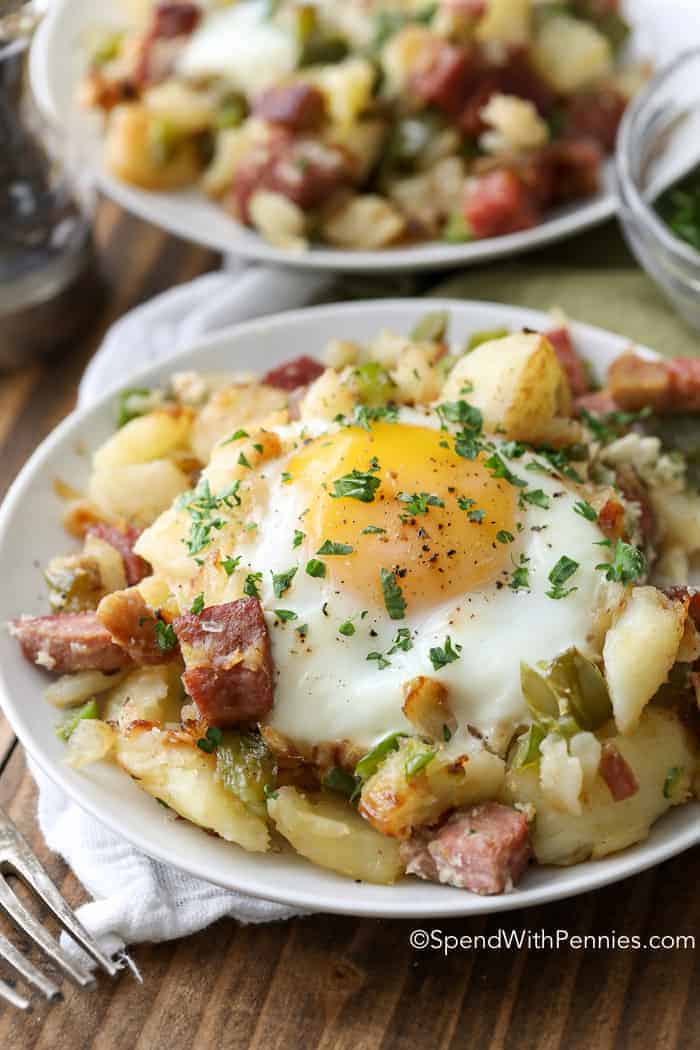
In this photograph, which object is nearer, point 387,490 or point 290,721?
point 290,721

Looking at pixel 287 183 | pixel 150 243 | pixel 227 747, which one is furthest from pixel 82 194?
pixel 227 747

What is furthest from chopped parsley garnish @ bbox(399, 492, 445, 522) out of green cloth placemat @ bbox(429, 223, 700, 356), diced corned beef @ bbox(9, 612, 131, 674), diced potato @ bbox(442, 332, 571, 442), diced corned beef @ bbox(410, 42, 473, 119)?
diced corned beef @ bbox(410, 42, 473, 119)

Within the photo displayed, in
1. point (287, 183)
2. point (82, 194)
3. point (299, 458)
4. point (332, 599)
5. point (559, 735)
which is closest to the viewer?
point (559, 735)

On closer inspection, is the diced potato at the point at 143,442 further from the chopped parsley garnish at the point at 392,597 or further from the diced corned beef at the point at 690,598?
the diced corned beef at the point at 690,598

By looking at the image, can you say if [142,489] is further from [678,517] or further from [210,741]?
[678,517]

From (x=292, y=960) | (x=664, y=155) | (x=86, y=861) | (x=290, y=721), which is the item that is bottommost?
(x=664, y=155)

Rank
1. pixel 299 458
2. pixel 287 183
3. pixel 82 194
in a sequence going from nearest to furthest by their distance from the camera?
1. pixel 299 458
2. pixel 287 183
3. pixel 82 194

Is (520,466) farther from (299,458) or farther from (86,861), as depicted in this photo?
(86,861)
